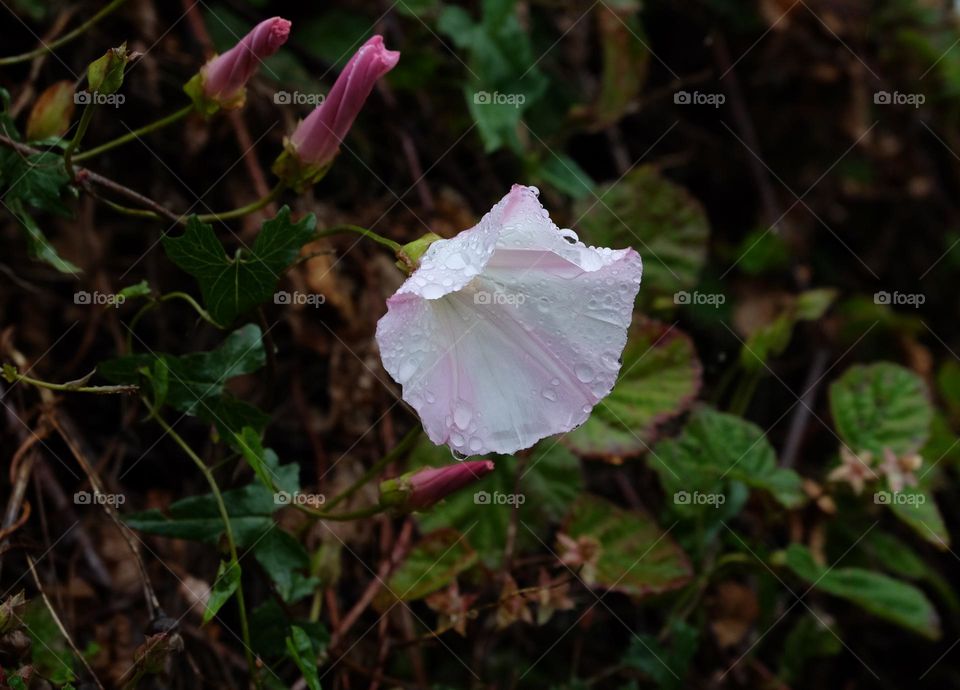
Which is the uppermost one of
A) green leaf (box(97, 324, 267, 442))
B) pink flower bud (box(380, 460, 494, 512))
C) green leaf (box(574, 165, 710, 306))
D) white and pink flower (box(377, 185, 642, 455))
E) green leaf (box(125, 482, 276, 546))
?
white and pink flower (box(377, 185, 642, 455))

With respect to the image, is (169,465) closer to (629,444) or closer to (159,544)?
(159,544)

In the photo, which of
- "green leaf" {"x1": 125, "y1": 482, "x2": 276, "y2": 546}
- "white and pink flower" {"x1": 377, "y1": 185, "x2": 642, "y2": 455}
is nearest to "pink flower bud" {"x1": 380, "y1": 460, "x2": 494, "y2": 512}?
"white and pink flower" {"x1": 377, "y1": 185, "x2": 642, "y2": 455}

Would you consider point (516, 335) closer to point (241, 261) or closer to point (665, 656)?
point (241, 261)

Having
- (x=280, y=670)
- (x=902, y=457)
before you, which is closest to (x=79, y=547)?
(x=280, y=670)

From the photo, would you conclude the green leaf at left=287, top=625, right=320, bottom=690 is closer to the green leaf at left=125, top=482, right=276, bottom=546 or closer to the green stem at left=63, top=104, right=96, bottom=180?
the green leaf at left=125, top=482, right=276, bottom=546

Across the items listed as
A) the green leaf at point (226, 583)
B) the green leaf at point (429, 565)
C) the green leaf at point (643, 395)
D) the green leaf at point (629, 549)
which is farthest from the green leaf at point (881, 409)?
the green leaf at point (226, 583)

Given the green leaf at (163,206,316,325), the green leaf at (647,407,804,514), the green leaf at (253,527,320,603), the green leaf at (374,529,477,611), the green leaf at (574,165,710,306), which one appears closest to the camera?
the green leaf at (163,206,316,325)

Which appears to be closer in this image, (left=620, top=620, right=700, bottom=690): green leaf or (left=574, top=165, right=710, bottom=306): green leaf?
(left=620, top=620, right=700, bottom=690): green leaf

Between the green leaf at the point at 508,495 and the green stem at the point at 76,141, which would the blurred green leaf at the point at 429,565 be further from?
the green stem at the point at 76,141
